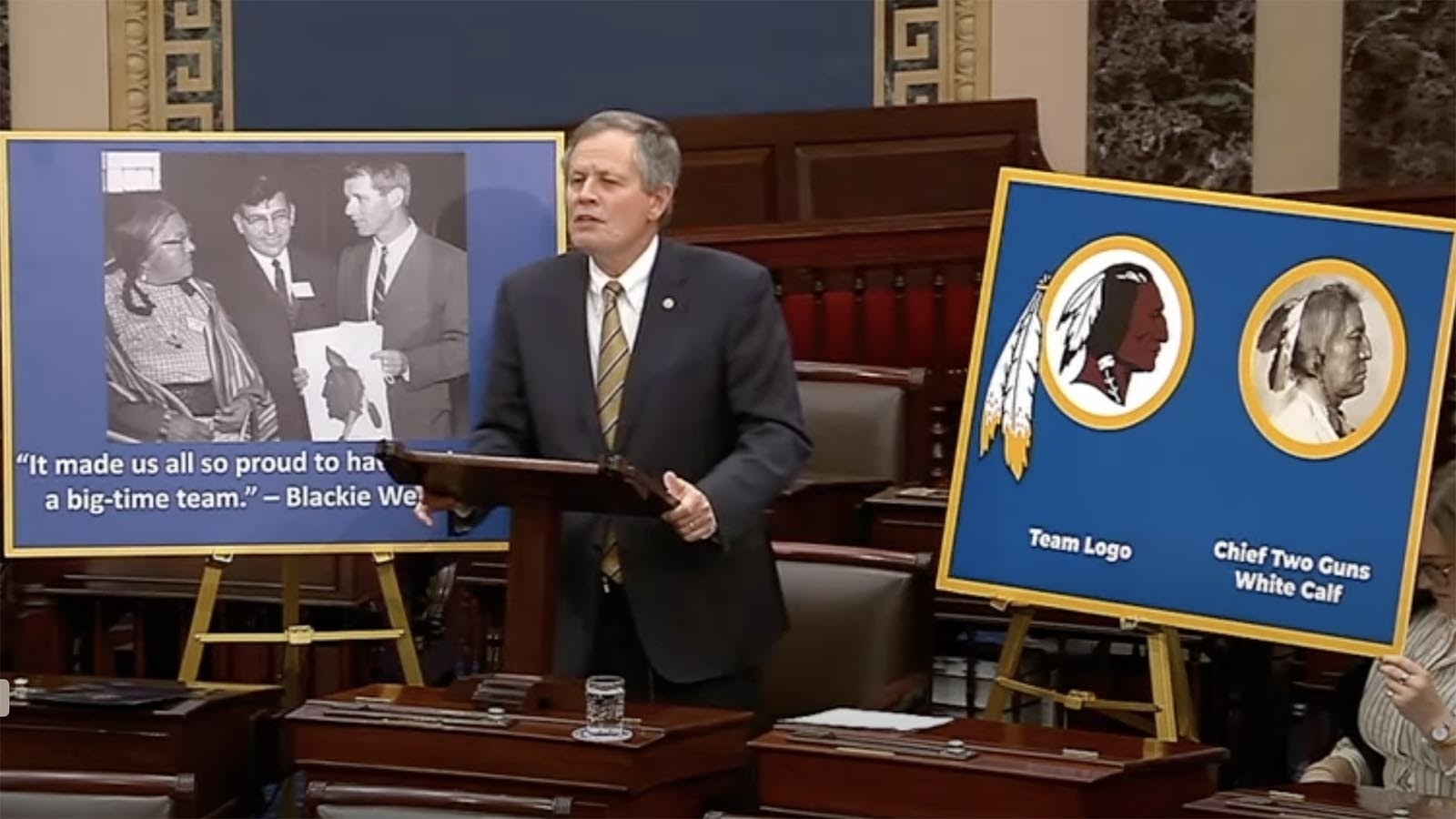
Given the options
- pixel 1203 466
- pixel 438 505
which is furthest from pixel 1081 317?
pixel 438 505

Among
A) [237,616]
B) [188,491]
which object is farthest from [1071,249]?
[237,616]

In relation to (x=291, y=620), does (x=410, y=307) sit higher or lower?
higher

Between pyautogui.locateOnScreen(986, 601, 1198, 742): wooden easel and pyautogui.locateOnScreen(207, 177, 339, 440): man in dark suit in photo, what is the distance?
4.08ft

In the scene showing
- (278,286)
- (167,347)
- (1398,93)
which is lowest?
(167,347)

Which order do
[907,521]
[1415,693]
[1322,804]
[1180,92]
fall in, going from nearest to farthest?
[1322,804] < [1415,693] < [907,521] < [1180,92]

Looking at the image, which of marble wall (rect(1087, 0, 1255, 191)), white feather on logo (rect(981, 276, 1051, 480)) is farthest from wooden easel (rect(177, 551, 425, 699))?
marble wall (rect(1087, 0, 1255, 191))

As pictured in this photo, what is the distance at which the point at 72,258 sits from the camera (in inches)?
146

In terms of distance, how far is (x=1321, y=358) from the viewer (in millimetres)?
3172

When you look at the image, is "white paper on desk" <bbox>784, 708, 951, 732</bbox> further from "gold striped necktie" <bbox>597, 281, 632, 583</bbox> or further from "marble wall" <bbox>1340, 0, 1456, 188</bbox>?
"marble wall" <bbox>1340, 0, 1456, 188</bbox>

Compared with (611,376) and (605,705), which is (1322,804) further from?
(611,376)

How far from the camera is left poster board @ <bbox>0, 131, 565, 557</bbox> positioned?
12.2 feet

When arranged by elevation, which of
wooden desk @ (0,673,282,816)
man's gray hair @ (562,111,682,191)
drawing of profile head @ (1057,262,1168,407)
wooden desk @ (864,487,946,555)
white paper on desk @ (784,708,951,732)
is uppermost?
man's gray hair @ (562,111,682,191)

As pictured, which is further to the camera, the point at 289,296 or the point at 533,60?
the point at 533,60

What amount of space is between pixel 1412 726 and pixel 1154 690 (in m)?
0.45
